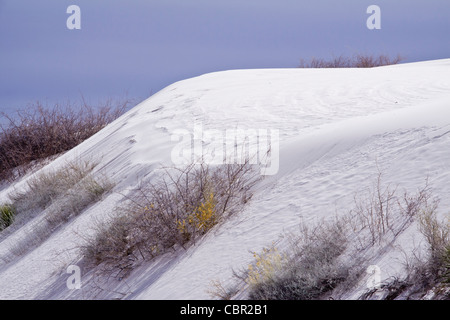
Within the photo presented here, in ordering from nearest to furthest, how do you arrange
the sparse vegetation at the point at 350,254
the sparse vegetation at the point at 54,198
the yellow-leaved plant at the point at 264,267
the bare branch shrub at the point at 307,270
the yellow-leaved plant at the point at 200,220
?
the sparse vegetation at the point at 350,254 < the bare branch shrub at the point at 307,270 < the yellow-leaved plant at the point at 264,267 < the yellow-leaved plant at the point at 200,220 < the sparse vegetation at the point at 54,198

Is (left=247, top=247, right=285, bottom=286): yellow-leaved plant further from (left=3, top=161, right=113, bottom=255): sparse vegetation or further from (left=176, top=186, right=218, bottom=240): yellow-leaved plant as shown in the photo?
(left=3, top=161, right=113, bottom=255): sparse vegetation

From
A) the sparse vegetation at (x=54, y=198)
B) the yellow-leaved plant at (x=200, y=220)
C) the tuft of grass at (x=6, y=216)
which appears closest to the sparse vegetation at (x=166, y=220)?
the yellow-leaved plant at (x=200, y=220)

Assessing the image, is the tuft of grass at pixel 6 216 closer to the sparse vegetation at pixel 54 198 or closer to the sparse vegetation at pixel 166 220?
the sparse vegetation at pixel 54 198

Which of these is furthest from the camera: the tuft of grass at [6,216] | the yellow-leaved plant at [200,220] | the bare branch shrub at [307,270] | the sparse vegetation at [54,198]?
the tuft of grass at [6,216]

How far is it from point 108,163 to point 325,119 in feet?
12.7

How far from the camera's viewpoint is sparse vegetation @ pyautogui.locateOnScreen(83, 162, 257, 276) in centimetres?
519

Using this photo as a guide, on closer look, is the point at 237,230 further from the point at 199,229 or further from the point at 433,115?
the point at 433,115

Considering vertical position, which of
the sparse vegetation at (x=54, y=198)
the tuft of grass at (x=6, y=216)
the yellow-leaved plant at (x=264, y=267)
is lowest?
the tuft of grass at (x=6, y=216)

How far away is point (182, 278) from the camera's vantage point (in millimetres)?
4555

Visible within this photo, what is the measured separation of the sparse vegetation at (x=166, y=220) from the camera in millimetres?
5191

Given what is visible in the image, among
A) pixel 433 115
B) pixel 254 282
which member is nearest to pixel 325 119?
pixel 433 115

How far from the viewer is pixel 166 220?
17.1 feet

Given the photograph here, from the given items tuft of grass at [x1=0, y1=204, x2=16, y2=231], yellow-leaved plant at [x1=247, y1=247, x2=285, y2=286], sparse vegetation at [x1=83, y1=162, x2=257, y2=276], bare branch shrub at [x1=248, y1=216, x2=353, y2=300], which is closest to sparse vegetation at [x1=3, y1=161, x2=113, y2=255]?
tuft of grass at [x1=0, y1=204, x2=16, y2=231]
